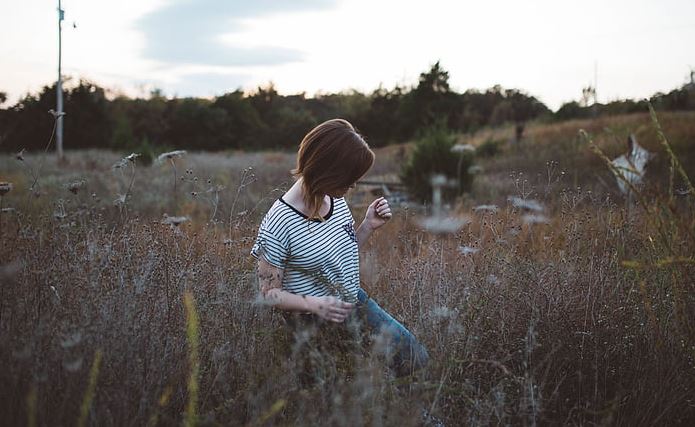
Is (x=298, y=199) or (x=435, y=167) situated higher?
(x=298, y=199)

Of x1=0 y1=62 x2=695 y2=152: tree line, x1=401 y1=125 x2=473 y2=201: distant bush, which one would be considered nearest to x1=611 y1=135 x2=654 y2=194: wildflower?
x1=401 y1=125 x2=473 y2=201: distant bush

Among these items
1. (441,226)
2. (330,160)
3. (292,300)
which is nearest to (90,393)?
(292,300)

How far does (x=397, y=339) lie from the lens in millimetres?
2693

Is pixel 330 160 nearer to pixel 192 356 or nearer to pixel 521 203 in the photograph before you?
pixel 192 356

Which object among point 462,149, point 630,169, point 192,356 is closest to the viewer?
point 192,356

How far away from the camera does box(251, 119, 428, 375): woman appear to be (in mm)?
2680

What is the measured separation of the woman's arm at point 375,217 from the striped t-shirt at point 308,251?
22 cm

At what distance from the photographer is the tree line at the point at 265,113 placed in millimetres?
32269

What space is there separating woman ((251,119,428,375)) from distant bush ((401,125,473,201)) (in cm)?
881

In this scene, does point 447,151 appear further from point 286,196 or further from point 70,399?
point 70,399

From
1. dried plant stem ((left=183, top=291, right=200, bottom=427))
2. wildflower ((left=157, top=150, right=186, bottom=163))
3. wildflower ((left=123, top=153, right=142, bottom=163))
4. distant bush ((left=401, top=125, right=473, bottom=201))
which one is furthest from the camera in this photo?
distant bush ((left=401, top=125, right=473, bottom=201))

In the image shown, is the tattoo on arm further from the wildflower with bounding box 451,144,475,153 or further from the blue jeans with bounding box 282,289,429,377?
the wildflower with bounding box 451,144,475,153

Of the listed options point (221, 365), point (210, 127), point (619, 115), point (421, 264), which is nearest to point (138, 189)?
point (421, 264)

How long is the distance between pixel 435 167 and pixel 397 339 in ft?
30.6
